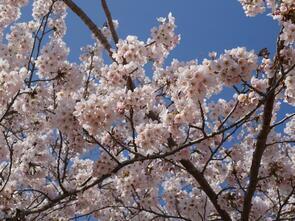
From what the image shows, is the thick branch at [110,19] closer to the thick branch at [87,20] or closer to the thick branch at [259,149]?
the thick branch at [87,20]

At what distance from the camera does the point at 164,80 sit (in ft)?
28.7

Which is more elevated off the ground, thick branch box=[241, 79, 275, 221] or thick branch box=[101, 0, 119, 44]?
thick branch box=[101, 0, 119, 44]

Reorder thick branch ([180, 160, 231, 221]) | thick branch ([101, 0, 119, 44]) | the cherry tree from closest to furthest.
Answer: the cherry tree
thick branch ([180, 160, 231, 221])
thick branch ([101, 0, 119, 44])

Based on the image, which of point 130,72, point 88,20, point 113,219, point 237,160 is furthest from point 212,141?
point 113,219

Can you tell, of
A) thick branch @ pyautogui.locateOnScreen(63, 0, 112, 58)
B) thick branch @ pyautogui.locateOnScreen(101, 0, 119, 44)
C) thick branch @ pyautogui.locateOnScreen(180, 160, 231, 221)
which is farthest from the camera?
thick branch @ pyautogui.locateOnScreen(63, 0, 112, 58)

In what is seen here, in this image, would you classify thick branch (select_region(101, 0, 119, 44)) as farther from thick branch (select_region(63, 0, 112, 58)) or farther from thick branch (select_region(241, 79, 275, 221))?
thick branch (select_region(241, 79, 275, 221))

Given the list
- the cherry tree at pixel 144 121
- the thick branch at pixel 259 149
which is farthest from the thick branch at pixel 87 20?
the thick branch at pixel 259 149

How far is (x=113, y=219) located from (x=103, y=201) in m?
0.88

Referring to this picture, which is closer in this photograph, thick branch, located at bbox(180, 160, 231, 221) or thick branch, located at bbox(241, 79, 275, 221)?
thick branch, located at bbox(241, 79, 275, 221)

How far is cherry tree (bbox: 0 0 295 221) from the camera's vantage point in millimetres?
5082

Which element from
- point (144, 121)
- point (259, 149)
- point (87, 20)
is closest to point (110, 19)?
point (87, 20)

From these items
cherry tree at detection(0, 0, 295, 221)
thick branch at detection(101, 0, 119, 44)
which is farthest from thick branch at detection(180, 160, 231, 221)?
thick branch at detection(101, 0, 119, 44)

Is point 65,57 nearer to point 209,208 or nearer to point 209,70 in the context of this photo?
point 209,70

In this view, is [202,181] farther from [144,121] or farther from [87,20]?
[87,20]
